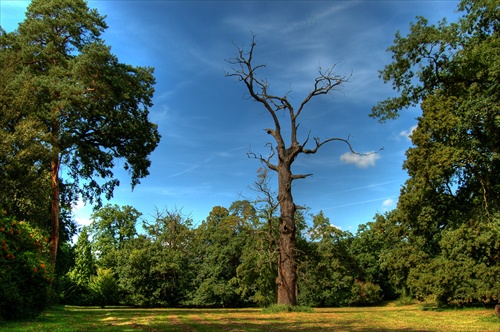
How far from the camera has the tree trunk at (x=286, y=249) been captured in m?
19.9

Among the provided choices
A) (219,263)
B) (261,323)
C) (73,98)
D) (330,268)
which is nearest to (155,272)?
(219,263)

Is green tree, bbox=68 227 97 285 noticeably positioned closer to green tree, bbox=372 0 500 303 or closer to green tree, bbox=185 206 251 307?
green tree, bbox=185 206 251 307

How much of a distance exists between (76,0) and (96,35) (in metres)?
2.39

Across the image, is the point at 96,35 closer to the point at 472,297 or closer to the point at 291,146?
the point at 291,146

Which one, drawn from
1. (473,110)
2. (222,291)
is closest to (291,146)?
(473,110)

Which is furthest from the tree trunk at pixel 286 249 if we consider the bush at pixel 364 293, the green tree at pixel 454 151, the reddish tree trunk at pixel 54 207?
the bush at pixel 364 293

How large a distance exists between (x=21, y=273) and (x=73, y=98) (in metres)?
10.2

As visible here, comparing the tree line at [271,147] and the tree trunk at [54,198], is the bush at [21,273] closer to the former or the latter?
the tree line at [271,147]

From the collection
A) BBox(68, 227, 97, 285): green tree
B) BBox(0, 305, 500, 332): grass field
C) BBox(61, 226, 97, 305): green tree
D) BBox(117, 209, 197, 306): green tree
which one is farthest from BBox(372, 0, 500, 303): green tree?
BBox(68, 227, 97, 285): green tree

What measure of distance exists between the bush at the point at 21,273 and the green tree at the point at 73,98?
10.3 ft

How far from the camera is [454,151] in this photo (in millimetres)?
20234

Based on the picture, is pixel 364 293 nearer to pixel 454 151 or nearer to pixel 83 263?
pixel 454 151

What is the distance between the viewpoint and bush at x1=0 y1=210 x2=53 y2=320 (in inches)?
535

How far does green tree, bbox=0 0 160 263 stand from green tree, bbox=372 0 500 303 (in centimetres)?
1571
